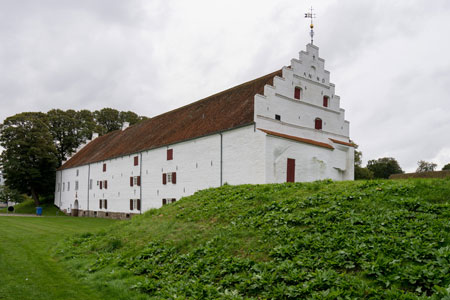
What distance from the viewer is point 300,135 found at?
2450 cm

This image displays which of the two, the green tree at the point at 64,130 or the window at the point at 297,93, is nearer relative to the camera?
the window at the point at 297,93

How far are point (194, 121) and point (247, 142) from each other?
8830mm

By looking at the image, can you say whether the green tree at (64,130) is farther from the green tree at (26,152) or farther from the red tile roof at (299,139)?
the red tile roof at (299,139)

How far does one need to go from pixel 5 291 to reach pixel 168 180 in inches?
836

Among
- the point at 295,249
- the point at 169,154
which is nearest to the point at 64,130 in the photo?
the point at 169,154

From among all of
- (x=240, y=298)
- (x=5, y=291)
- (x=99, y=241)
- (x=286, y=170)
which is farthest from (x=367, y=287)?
(x=286, y=170)

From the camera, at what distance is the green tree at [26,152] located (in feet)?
165

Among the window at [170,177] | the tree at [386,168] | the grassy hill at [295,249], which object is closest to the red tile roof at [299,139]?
the grassy hill at [295,249]

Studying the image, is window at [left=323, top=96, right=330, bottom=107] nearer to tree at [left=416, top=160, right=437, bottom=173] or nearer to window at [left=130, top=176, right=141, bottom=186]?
window at [left=130, top=176, right=141, bottom=186]

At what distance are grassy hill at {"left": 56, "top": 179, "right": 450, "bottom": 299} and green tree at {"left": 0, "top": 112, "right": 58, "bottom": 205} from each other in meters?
45.1

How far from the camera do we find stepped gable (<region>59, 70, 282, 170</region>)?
80.7ft

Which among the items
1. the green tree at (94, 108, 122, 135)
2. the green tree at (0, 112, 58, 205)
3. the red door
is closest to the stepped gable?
the red door

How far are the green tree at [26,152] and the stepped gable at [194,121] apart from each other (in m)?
13.2

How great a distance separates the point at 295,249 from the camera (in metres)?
7.49
